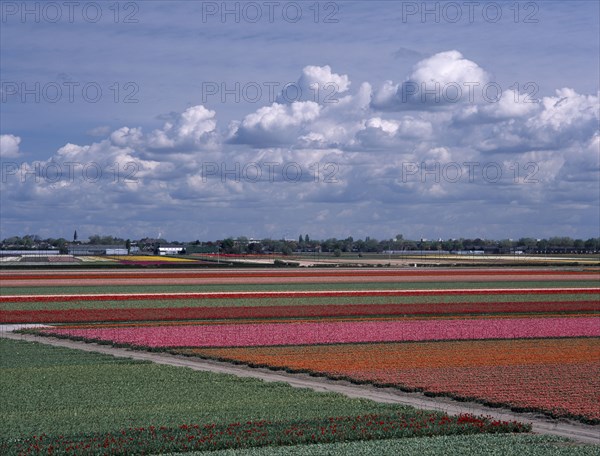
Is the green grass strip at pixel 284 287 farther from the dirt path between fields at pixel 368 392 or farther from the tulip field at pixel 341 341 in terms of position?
the dirt path between fields at pixel 368 392

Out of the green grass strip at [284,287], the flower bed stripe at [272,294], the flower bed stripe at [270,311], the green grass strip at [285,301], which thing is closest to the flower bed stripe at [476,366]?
the flower bed stripe at [270,311]

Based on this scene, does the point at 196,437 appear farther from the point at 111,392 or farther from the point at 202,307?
the point at 202,307

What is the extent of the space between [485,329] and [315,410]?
1966cm

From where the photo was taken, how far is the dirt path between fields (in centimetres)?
1970

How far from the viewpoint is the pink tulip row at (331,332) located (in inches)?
1378

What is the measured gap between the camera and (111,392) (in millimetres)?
22969

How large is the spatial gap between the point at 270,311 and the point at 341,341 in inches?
489

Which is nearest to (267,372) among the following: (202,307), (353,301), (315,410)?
(315,410)

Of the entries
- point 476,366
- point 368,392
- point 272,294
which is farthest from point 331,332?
point 272,294

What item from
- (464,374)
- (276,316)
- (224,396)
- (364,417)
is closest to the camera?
(364,417)

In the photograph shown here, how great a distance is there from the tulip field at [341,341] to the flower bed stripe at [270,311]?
9cm

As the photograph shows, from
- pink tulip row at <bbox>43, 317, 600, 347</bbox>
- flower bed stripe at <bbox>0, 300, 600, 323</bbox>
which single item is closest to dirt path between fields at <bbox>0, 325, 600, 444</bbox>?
pink tulip row at <bbox>43, 317, 600, 347</bbox>

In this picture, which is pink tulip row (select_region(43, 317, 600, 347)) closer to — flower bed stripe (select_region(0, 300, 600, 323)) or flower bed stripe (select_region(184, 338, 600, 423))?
flower bed stripe (select_region(184, 338, 600, 423))

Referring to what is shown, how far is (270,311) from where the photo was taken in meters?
46.8
